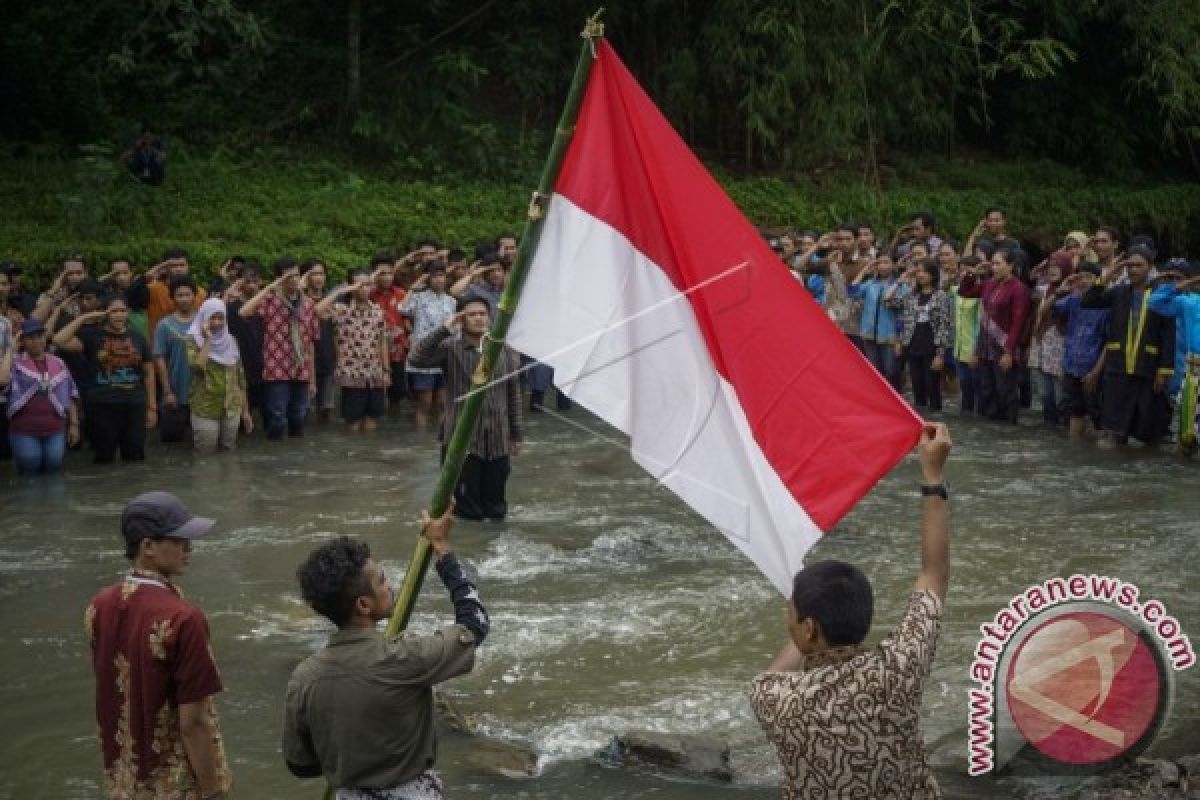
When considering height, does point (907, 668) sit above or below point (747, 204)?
below

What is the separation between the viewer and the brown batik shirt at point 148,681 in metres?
4.89

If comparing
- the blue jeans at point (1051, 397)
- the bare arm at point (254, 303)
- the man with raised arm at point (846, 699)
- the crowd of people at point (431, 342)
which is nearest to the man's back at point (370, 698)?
the man with raised arm at point (846, 699)

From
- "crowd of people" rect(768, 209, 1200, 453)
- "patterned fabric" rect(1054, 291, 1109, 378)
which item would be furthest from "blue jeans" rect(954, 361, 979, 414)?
"patterned fabric" rect(1054, 291, 1109, 378)

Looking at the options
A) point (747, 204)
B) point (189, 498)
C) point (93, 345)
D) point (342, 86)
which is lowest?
point (189, 498)

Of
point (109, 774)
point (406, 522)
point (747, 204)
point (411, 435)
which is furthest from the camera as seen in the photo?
point (747, 204)

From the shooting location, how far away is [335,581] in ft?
14.4

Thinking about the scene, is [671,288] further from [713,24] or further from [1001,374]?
[713,24]

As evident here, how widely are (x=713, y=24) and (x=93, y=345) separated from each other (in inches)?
511

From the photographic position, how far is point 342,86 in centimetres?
2553

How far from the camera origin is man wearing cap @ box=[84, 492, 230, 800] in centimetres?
489

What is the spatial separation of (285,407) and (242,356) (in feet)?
2.09

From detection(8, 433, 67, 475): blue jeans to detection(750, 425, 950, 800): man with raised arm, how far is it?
10852 mm

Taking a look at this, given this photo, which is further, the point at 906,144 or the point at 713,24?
the point at 906,144

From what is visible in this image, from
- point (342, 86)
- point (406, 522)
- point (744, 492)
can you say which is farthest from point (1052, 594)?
point (342, 86)
